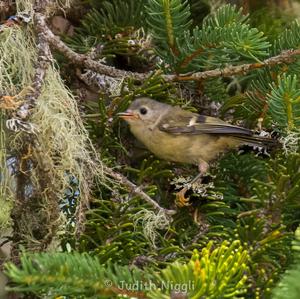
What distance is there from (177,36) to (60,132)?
460 millimetres

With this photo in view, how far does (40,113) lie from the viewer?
1931 mm

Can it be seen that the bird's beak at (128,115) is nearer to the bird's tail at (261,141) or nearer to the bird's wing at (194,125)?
the bird's wing at (194,125)

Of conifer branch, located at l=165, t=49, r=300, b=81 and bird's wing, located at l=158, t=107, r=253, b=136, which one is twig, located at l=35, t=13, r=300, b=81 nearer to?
conifer branch, located at l=165, t=49, r=300, b=81

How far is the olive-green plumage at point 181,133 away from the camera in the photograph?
226cm

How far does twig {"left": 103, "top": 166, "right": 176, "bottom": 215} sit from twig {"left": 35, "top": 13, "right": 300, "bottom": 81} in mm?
321

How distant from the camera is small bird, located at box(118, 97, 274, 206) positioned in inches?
88.1

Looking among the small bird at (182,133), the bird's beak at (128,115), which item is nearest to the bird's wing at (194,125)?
the small bird at (182,133)

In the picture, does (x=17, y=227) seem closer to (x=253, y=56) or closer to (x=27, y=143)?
(x=27, y=143)

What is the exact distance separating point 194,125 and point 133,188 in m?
0.65

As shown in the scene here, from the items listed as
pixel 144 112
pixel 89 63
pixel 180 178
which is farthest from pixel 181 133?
pixel 89 63

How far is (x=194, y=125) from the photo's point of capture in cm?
259

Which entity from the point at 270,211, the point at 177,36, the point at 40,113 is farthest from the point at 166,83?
the point at 270,211

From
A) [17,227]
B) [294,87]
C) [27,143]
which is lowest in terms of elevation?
[17,227]

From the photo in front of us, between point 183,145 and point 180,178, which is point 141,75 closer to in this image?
point 180,178
